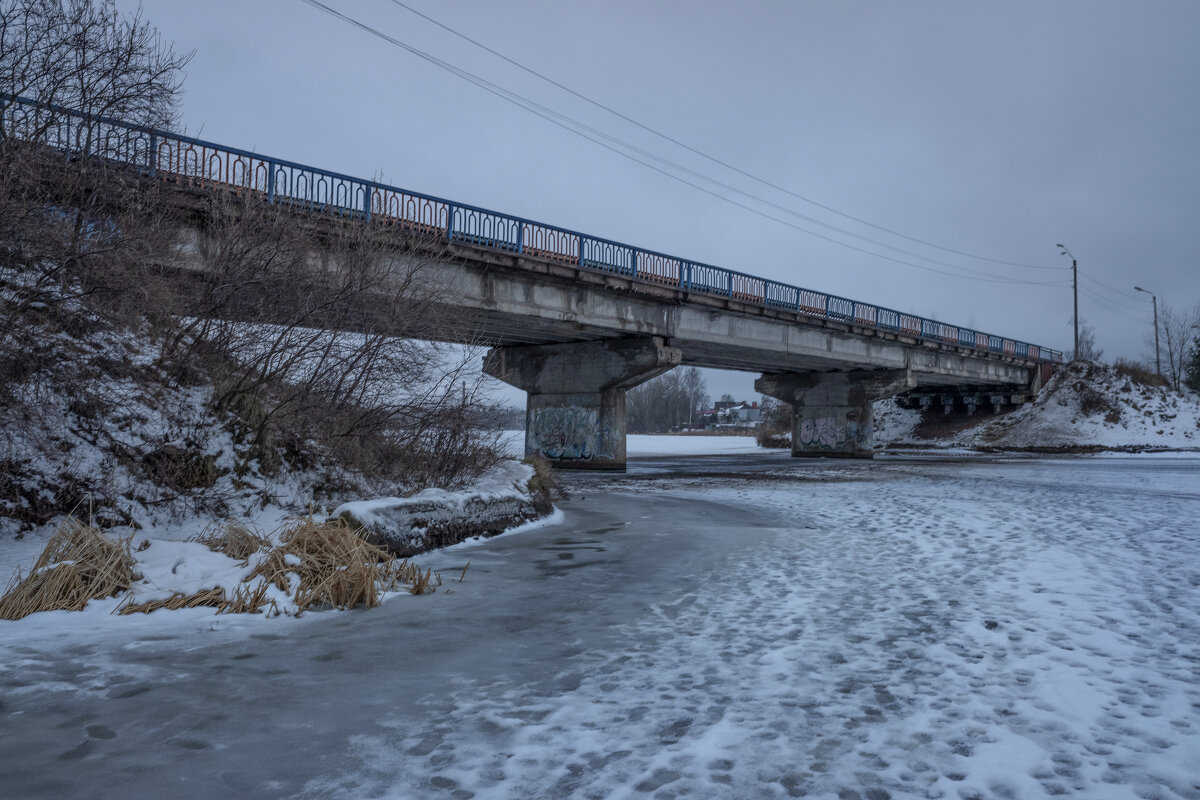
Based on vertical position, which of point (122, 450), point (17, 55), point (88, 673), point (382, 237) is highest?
point (17, 55)

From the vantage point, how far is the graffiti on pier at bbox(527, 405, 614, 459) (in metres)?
29.5

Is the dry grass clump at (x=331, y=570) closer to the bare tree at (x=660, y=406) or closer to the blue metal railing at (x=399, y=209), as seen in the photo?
the blue metal railing at (x=399, y=209)

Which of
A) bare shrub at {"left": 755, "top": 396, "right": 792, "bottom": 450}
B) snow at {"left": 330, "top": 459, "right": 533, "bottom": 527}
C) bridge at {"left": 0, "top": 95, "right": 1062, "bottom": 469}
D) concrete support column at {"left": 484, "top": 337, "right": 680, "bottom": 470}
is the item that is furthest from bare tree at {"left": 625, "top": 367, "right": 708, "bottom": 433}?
snow at {"left": 330, "top": 459, "right": 533, "bottom": 527}

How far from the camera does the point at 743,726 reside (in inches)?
151

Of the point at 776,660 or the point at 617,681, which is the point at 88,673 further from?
the point at 776,660

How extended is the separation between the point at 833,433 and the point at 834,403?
1682 mm

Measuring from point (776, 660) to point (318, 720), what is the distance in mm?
2721

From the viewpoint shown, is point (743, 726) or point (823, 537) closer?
point (743, 726)

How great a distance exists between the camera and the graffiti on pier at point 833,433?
143ft

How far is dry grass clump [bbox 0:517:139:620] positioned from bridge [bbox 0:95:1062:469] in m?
6.64

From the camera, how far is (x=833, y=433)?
145 feet

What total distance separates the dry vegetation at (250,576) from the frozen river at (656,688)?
0.29 m

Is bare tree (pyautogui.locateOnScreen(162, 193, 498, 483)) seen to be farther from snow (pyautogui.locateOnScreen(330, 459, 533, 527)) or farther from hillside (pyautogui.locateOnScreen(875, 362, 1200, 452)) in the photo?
hillside (pyautogui.locateOnScreen(875, 362, 1200, 452))

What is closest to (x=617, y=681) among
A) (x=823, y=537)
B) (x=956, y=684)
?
(x=956, y=684)
